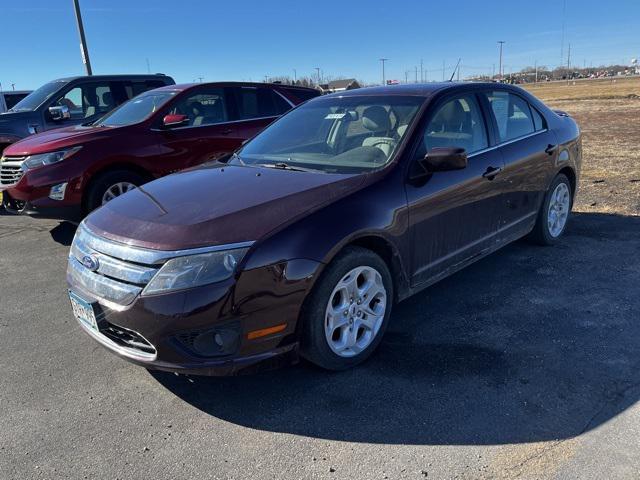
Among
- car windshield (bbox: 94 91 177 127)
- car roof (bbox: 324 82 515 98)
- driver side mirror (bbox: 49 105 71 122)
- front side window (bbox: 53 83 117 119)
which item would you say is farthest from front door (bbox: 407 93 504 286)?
front side window (bbox: 53 83 117 119)

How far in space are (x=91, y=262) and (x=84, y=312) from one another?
299mm

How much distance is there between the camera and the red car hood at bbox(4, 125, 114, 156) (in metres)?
6.02

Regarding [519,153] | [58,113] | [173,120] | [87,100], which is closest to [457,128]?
[519,153]

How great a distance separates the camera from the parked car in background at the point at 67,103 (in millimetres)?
8680

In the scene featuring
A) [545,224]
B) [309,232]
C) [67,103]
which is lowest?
[545,224]

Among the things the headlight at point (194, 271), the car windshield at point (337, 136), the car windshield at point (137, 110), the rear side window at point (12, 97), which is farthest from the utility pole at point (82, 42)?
the headlight at point (194, 271)

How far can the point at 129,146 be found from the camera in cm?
634

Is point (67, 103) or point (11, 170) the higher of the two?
point (67, 103)

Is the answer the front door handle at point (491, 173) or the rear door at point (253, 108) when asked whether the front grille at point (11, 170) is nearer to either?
the rear door at point (253, 108)

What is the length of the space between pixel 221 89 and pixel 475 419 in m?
5.97

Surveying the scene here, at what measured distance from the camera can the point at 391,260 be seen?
11.3 ft

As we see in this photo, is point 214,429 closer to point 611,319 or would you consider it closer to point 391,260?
point 391,260

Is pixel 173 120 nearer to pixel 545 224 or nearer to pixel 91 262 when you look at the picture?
pixel 91 262

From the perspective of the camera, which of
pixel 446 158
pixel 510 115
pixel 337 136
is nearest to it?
pixel 446 158
